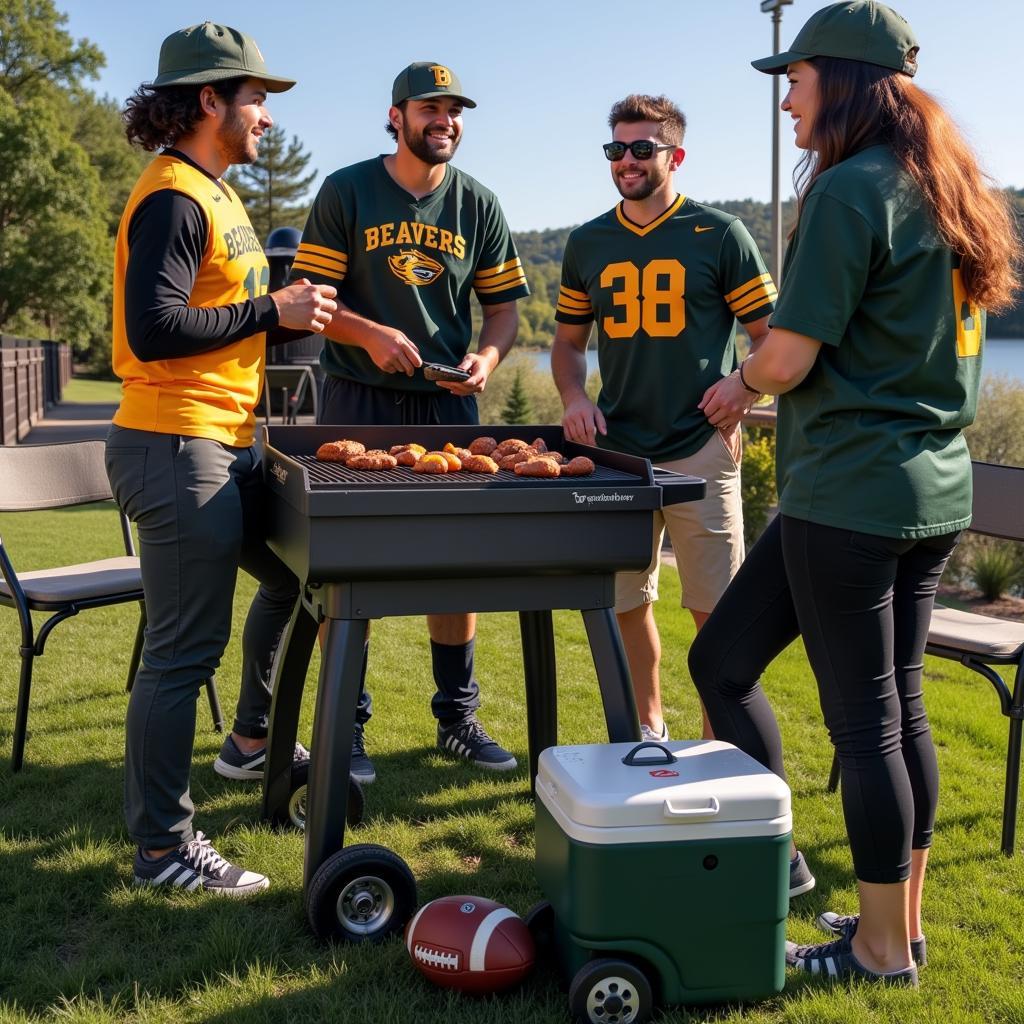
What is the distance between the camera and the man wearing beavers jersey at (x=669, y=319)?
3951 millimetres

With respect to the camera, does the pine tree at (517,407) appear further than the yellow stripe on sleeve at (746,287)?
Yes

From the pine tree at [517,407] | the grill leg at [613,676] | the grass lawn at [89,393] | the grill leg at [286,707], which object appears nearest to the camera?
the grill leg at [613,676]

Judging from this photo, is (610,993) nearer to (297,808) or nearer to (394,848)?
(394,848)

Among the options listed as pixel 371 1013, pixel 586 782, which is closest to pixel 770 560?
pixel 586 782

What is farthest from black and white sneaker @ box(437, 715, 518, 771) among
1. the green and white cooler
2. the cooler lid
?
the green and white cooler

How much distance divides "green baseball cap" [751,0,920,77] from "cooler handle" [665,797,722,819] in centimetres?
165

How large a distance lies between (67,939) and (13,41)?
4560 cm

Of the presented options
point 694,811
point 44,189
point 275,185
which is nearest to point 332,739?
point 694,811

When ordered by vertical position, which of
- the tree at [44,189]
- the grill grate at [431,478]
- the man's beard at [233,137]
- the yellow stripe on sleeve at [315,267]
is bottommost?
the grill grate at [431,478]

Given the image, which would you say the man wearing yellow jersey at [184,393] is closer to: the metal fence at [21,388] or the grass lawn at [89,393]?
the metal fence at [21,388]

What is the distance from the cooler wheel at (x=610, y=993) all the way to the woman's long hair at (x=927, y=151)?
1.69 m

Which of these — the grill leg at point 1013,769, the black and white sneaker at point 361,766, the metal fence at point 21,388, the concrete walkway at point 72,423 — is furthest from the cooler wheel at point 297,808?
the metal fence at point 21,388

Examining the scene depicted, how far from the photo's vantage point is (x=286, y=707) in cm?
351

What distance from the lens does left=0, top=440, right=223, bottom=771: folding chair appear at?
13.4 feet
